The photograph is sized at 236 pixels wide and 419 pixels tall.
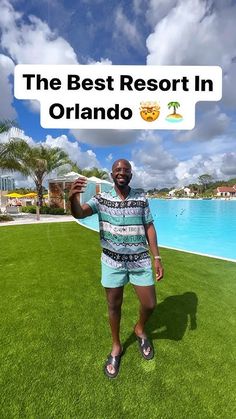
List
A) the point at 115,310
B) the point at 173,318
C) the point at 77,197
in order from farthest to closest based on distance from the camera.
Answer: the point at 173,318
the point at 115,310
the point at 77,197

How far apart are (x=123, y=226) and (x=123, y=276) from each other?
19.8 inches

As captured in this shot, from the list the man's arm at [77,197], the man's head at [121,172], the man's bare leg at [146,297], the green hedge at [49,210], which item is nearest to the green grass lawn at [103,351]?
the man's bare leg at [146,297]

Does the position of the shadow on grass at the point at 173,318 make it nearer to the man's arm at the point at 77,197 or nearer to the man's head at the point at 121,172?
the man's arm at the point at 77,197

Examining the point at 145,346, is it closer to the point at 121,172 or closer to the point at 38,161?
the point at 121,172

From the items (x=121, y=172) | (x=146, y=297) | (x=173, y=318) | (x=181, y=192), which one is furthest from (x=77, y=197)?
(x=181, y=192)

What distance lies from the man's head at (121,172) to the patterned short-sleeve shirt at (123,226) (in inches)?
5.4

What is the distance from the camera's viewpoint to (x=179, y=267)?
21.8ft

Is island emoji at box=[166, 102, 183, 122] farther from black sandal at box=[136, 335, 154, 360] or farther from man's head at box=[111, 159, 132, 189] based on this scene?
black sandal at box=[136, 335, 154, 360]

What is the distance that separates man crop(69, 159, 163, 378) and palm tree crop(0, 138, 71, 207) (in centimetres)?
1952

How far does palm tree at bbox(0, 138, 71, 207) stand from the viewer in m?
21.3

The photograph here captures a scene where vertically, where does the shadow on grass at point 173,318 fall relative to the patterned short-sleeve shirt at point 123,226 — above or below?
below

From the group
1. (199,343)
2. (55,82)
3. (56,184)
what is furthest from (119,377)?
(56,184)

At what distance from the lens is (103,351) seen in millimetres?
3170

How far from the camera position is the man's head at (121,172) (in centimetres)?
254
